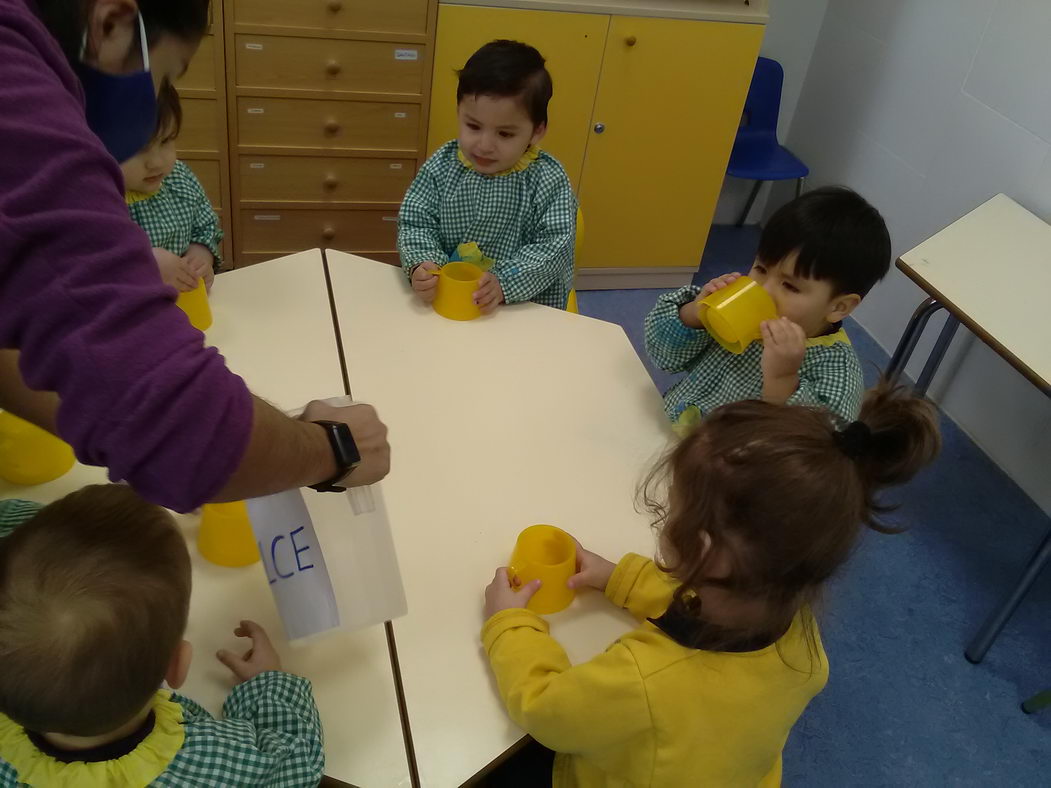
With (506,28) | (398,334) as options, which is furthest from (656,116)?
(398,334)

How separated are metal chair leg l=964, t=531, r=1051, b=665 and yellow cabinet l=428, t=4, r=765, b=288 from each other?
5.70ft

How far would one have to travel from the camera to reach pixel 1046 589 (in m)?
2.33

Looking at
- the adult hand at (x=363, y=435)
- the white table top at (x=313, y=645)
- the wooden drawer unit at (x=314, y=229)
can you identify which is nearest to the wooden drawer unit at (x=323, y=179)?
the wooden drawer unit at (x=314, y=229)

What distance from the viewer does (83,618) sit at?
0.74 meters

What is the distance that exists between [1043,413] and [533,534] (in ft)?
6.87

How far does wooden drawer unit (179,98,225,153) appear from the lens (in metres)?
2.59

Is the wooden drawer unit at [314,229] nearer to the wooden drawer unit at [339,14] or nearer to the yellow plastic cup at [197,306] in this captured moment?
the wooden drawer unit at [339,14]

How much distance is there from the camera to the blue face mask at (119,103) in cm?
81

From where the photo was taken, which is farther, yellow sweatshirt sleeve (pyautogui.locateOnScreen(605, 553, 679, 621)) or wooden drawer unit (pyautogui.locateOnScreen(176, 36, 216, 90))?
wooden drawer unit (pyautogui.locateOnScreen(176, 36, 216, 90))

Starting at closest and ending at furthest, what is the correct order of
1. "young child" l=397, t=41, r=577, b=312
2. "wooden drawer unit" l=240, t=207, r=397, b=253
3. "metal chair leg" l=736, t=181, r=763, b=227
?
"young child" l=397, t=41, r=577, b=312 → "wooden drawer unit" l=240, t=207, r=397, b=253 → "metal chair leg" l=736, t=181, r=763, b=227

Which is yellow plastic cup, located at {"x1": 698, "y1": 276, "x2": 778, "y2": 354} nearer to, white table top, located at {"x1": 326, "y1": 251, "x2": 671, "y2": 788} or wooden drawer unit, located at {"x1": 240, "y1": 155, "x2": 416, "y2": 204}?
white table top, located at {"x1": 326, "y1": 251, "x2": 671, "y2": 788}

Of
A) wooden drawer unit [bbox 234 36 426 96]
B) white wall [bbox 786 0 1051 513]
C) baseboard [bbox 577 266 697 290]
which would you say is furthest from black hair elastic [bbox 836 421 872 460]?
baseboard [bbox 577 266 697 290]

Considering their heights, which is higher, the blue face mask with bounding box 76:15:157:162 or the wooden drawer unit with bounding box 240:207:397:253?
the blue face mask with bounding box 76:15:157:162

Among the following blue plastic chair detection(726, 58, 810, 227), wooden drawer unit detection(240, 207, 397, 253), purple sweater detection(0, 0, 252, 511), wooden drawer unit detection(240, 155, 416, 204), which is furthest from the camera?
blue plastic chair detection(726, 58, 810, 227)
